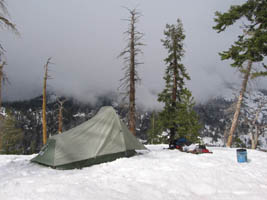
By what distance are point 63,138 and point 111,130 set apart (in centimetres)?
243

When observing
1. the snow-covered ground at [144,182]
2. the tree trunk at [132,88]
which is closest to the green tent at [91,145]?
the snow-covered ground at [144,182]

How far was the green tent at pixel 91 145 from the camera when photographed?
753cm

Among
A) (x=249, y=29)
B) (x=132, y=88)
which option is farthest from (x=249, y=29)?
(x=132, y=88)

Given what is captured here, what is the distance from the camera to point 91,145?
820 cm

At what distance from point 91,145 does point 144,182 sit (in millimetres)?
3741

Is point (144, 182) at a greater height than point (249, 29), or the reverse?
point (249, 29)

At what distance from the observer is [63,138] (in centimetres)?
840

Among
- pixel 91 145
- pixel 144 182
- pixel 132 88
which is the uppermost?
pixel 132 88

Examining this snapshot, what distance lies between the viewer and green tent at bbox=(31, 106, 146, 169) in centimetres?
753

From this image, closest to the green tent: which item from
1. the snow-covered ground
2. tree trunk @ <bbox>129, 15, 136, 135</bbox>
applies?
the snow-covered ground

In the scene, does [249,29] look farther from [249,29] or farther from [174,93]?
[174,93]

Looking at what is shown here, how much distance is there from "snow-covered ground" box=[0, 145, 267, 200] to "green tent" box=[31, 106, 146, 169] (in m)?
0.69

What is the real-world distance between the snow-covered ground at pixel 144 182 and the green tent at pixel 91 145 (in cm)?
69

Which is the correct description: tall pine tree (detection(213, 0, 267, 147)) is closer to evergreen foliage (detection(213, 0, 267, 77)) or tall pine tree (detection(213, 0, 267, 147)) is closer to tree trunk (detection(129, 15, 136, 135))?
evergreen foliage (detection(213, 0, 267, 77))
